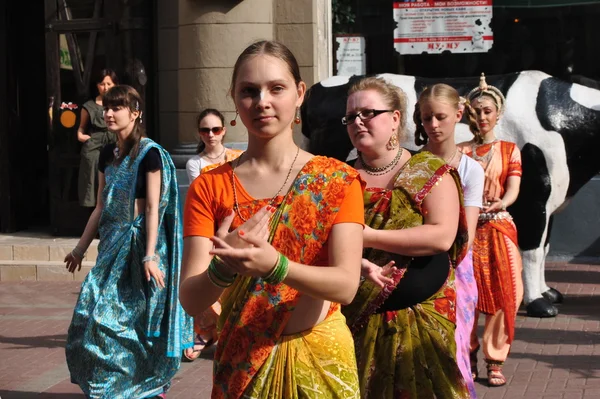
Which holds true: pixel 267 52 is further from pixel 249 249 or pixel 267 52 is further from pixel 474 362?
pixel 474 362

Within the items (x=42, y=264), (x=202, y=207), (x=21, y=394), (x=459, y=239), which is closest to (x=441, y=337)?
(x=459, y=239)

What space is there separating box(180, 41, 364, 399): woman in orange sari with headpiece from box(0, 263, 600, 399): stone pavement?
150 inches

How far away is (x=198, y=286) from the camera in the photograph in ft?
10.3

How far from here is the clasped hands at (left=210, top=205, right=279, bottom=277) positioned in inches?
112

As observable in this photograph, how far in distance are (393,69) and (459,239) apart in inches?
341

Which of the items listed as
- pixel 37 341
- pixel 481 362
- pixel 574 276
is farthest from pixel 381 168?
pixel 574 276

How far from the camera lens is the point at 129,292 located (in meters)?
6.62

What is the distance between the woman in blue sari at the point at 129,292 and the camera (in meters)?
6.50

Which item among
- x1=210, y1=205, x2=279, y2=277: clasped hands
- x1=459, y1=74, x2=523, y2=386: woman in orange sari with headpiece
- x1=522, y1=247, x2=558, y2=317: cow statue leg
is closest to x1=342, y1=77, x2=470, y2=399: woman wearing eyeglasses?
x1=210, y1=205, x2=279, y2=277: clasped hands

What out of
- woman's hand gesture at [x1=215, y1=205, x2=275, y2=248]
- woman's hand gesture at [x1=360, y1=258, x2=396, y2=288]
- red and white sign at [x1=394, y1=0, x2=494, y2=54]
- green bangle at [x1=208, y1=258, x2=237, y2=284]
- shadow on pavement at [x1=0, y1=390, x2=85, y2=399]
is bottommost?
shadow on pavement at [x1=0, y1=390, x2=85, y2=399]

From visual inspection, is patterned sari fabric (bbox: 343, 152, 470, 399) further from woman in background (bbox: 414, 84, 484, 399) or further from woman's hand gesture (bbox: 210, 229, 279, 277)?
woman's hand gesture (bbox: 210, 229, 279, 277)

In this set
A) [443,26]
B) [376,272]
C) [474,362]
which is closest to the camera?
[376,272]

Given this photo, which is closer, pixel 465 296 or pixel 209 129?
pixel 465 296

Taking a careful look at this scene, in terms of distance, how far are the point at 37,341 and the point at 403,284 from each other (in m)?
5.18
